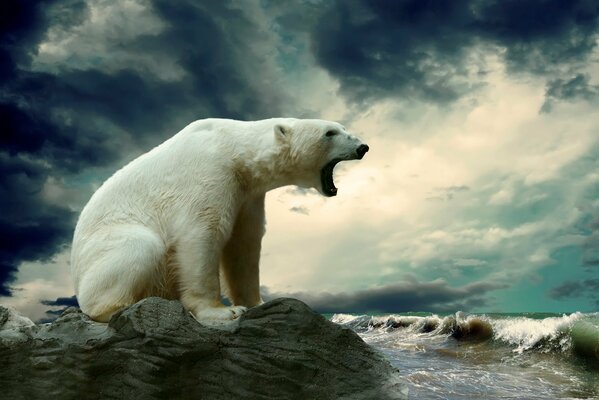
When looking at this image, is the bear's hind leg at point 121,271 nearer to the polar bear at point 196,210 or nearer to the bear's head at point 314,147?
the polar bear at point 196,210

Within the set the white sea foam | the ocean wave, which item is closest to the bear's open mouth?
the ocean wave

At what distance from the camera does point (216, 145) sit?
18.7ft

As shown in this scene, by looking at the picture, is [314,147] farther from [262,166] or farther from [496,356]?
[496,356]

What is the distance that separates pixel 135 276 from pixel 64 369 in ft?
3.06

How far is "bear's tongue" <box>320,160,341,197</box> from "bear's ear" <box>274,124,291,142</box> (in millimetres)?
481

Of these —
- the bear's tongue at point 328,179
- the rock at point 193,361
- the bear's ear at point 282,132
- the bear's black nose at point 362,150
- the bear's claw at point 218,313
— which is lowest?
the rock at point 193,361

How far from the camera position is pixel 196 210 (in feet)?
17.7

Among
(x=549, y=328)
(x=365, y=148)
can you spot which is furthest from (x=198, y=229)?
(x=549, y=328)

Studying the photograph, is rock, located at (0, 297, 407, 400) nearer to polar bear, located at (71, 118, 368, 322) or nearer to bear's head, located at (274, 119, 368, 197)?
polar bear, located at (71, 118, 368, 322)

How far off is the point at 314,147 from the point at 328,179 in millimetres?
362

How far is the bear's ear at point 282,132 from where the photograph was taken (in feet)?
18.3

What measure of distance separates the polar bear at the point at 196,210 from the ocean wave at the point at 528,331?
7027 millimetres

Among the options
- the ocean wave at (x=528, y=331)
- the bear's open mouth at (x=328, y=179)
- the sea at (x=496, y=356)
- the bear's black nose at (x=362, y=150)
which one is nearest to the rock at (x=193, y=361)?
the bear's open mouth at (x=328, y=179)

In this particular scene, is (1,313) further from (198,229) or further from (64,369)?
(198,229)
